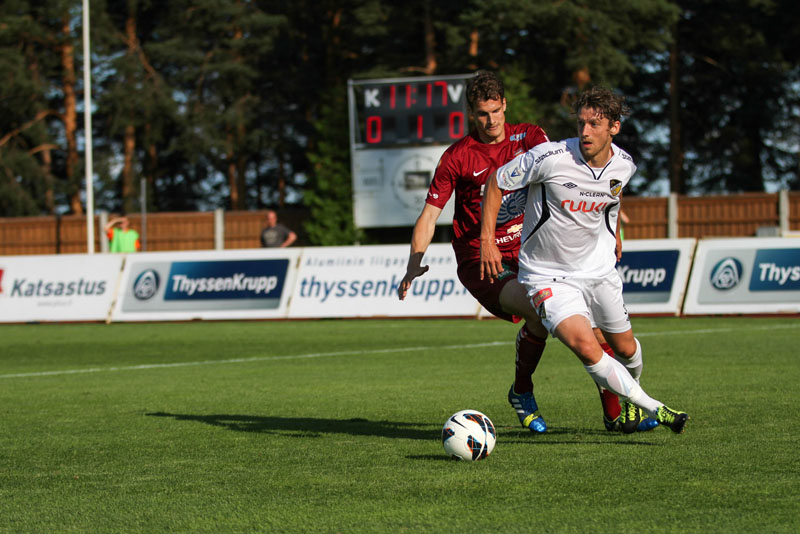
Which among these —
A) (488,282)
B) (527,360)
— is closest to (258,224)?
(488,282)

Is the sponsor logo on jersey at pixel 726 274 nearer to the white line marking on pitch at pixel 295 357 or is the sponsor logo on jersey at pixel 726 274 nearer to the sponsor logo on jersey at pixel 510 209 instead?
the white line marking on pitch at pixel 295 357

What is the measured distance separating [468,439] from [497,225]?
176 centimetres

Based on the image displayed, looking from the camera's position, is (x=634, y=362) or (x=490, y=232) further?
(x=634, y=362)

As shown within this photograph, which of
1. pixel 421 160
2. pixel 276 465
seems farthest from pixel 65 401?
pixel 421 160

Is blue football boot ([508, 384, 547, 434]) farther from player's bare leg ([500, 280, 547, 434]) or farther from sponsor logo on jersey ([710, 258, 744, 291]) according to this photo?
sponsor logo on jersey ([710, 258, 744, 291])

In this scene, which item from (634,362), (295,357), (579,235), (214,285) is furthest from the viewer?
(214,285)

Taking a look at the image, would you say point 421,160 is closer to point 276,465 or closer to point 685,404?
point 685,404

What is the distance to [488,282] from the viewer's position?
→ 7.05 metres

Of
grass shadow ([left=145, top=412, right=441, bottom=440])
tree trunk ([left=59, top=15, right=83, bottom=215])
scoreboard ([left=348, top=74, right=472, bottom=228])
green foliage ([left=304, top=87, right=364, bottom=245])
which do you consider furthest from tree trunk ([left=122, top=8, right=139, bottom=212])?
grass shadow ([left=145, top=412, right=441, bottom=440])

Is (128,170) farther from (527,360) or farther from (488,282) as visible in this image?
(527,360)

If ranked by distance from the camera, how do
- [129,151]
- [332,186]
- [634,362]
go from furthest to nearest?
[129,151] → [332,186] → [634,362]

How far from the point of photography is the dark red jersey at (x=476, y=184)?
7.08m

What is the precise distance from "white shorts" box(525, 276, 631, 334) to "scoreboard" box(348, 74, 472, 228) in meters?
21.7

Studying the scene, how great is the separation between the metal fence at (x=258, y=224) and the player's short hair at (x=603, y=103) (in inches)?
979
